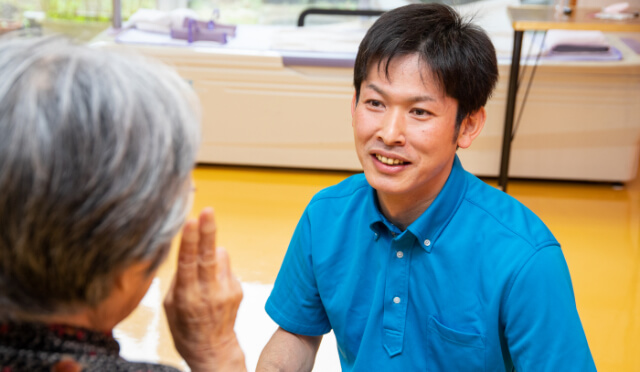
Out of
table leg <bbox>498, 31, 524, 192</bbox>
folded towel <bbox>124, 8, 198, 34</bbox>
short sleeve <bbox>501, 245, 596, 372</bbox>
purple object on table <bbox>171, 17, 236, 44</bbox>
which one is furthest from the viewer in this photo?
folded towel <bbox>124, 8, 198, 34</bbox>

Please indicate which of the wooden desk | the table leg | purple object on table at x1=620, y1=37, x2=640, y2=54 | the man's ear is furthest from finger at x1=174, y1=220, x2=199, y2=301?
purple object on table at x1=620, y1=37, x2=640, y2=54

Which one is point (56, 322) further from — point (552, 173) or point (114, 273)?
point (552, 173)

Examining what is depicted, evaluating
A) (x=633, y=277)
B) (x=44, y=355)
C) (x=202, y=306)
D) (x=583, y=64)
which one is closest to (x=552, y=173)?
(x=583, y=64)

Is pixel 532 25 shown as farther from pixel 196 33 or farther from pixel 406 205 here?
pixel 406 205

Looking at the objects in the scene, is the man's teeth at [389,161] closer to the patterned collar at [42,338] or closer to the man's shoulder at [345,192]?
the man's shoulder at [345,192]

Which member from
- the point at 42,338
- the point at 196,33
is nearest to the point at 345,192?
the point at 42,338

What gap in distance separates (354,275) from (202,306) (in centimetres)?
49

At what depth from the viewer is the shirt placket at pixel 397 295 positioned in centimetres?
131

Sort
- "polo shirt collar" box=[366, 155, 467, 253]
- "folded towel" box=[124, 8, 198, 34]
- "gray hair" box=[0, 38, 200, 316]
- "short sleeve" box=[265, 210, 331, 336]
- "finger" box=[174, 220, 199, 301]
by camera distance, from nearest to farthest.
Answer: "gray hair" box=[0, 38, 200, 316], "finger" box=[174, 220, 199, 301], "polo shirt collar" box=[366, 155, 467, 253], "short sleeve" box=[265, 210, 331, 336], "folded towel" box=[124, 8, 198, 34]

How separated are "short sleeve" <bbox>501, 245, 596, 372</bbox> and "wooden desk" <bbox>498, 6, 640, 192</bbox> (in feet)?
6.99

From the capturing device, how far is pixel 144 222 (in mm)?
738

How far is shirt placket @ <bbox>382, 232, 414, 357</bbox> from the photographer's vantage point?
1310 millimetres

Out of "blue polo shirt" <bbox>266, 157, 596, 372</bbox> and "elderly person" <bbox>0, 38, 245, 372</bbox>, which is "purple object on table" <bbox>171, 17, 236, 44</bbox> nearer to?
"blue polo shirt" <bbox>266, 157, 596, 372</bbox>

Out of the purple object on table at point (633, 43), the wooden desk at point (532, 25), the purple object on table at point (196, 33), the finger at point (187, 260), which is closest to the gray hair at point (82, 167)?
the finger at point (187, 260)
